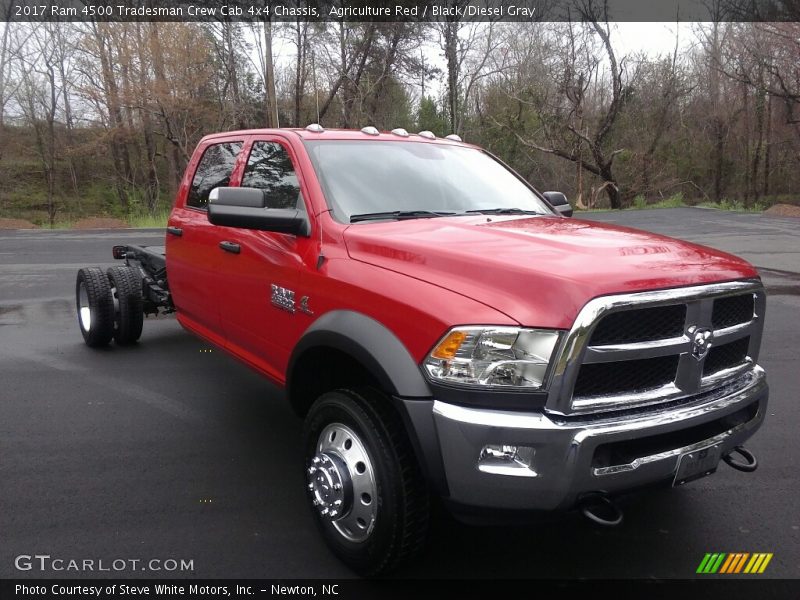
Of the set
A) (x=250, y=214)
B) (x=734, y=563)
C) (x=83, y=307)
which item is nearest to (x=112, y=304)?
(x=83, y=307)

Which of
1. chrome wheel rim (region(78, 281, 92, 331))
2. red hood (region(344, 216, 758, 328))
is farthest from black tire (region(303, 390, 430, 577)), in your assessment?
chrome wheel rim (region(78, 281, 92, 331))

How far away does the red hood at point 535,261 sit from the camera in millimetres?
2359

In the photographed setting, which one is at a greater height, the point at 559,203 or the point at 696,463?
the point at 559,203

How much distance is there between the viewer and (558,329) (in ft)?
7.54

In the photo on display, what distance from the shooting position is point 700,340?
101 inches

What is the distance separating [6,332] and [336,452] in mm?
6025

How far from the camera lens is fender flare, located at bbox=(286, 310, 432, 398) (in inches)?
97.7

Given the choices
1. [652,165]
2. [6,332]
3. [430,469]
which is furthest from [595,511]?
[652,165]

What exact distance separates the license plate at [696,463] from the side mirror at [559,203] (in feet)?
6.98

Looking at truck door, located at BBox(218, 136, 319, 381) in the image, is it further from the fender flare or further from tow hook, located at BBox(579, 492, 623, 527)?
tow hook, located at BBox(579, 492, 623, 527)

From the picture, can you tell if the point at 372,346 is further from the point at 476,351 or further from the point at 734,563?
the point at 734,563

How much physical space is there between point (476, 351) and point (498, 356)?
8 centimetres

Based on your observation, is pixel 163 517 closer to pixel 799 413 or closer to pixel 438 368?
pixel 438 368

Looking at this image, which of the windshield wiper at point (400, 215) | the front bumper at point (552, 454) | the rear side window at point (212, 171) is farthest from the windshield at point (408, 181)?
the front bumper at point (552, 454)
